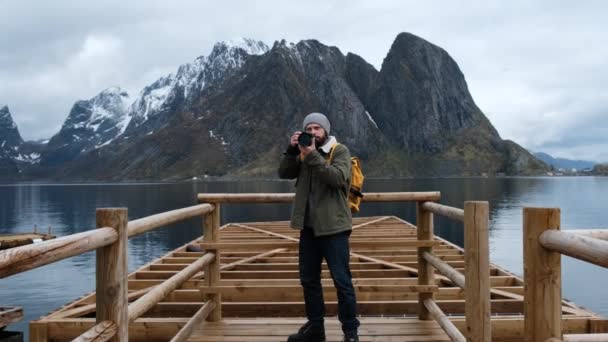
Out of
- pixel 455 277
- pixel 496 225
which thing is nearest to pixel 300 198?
pixel 455 277

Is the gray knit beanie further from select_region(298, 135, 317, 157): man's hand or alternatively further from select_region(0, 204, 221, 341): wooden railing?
select_region(0, 204, 221, 341): wooden railing

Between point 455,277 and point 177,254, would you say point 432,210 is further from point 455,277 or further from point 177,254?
point 177,254

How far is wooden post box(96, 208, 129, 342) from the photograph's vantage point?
139 inches

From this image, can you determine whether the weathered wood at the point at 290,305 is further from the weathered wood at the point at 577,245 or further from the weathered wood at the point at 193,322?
the weathered wood at the point at 577,245

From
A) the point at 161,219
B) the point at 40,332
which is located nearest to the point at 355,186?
the point at 161,219

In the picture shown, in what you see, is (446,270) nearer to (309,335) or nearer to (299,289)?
(309,335)

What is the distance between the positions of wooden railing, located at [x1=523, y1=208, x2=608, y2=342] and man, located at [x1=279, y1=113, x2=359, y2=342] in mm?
2166

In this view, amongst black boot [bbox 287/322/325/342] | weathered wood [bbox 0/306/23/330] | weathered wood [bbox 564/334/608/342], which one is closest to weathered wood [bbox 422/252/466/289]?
black boot [bbox 287/322/325/342]

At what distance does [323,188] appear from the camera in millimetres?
5273

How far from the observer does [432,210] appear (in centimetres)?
640

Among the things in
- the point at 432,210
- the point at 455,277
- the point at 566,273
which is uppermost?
the point at 432,210

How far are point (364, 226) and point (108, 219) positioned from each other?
634 inches

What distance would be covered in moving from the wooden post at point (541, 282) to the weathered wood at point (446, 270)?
159cm

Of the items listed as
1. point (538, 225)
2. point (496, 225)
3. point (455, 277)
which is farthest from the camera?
point (496, 225)
